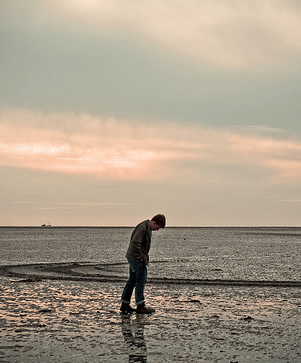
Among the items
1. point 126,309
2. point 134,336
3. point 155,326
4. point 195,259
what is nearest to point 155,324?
point 155,326

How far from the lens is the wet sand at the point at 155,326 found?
25.6 feet

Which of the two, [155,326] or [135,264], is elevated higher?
[135,264]

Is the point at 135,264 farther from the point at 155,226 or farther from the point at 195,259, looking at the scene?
the point at 195,259

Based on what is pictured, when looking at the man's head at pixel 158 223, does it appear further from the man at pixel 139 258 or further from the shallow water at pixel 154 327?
the shallow water at pixel 154 327

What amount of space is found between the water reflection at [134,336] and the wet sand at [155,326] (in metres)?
0.01

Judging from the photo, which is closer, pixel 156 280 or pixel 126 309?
pixel 126 309

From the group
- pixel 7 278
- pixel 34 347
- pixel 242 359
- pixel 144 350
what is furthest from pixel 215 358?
pixel 7 278

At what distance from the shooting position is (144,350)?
8000 mm

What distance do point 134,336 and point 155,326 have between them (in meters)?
0.99

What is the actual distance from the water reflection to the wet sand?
0.01 meters

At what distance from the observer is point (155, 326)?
10.0m

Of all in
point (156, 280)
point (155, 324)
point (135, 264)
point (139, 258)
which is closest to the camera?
point (155, 324)

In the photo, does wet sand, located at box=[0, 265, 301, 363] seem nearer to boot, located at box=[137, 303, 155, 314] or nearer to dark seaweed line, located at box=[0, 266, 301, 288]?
boot, located at box=[137, 303, 155, 314]

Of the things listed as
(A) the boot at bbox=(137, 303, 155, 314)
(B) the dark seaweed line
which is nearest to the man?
(A) the boot at bbox=(137, 303, 155, 314)
